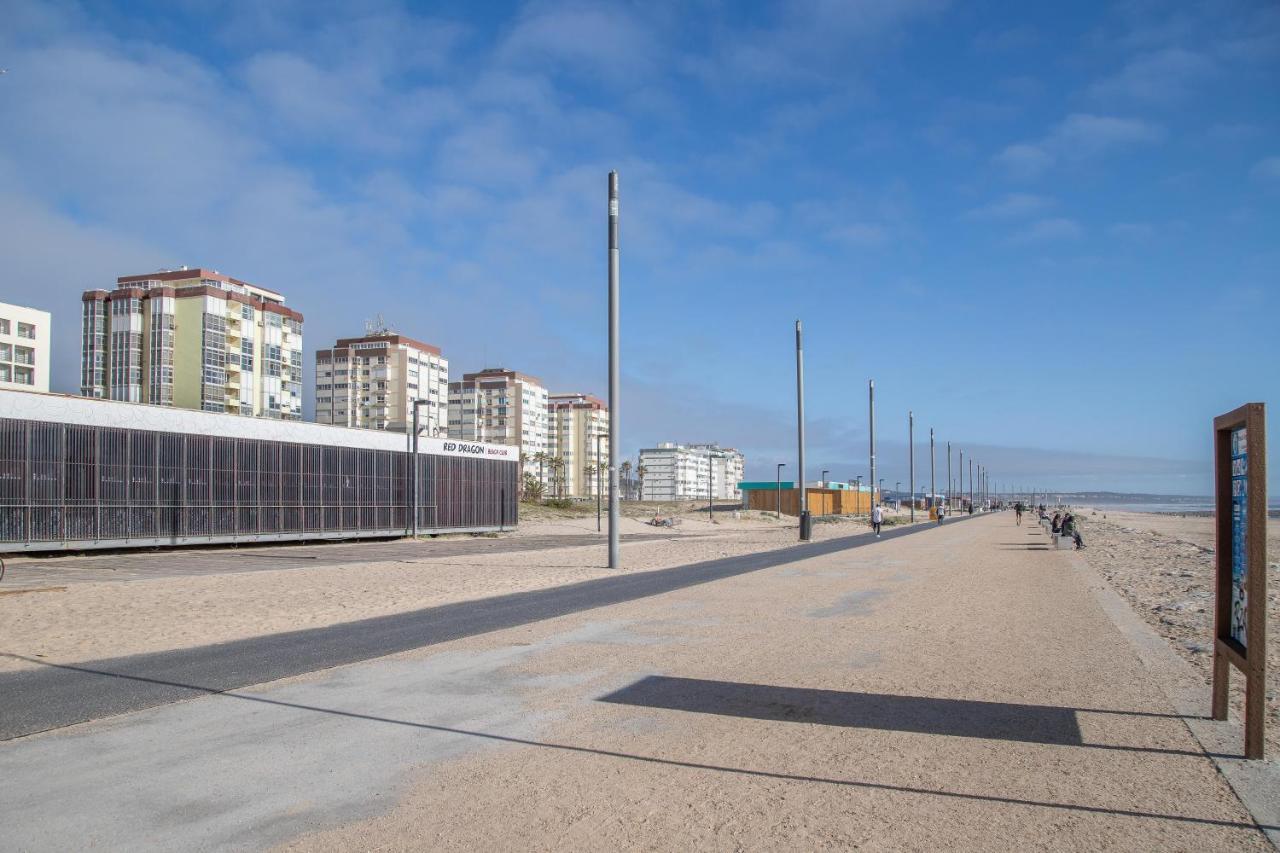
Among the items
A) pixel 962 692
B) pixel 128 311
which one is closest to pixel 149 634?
pixel 962 692

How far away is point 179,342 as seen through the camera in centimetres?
7481

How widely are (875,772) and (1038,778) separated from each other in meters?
0.92

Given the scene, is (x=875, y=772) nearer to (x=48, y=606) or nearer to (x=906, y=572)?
(x=48, y=606)

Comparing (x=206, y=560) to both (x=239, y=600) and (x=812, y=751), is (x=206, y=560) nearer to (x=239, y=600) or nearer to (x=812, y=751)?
(x=239, y=600)

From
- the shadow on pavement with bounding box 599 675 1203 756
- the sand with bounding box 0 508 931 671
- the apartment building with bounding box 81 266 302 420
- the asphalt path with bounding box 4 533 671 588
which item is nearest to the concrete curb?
the shadow on pavement with bounding box 599 675 1203 756

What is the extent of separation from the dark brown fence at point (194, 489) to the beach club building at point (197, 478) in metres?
0.04

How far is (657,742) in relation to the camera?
619 centimetres

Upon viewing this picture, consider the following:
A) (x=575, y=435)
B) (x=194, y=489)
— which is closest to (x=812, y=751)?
(x=194, y=489)

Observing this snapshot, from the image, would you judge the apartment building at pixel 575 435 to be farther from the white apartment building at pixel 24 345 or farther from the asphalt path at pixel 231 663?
the asphalt path at pixel 231 663

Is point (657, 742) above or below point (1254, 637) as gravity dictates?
below

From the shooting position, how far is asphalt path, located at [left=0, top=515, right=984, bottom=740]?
748cm

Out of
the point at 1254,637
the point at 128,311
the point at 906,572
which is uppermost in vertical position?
the point at 128,311

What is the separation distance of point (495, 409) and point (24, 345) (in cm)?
7249

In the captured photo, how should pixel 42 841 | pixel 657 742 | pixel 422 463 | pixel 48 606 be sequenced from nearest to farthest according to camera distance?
pixel 42 841 < pixel 657 742 < pixel 48 606 < pixel 422 463
